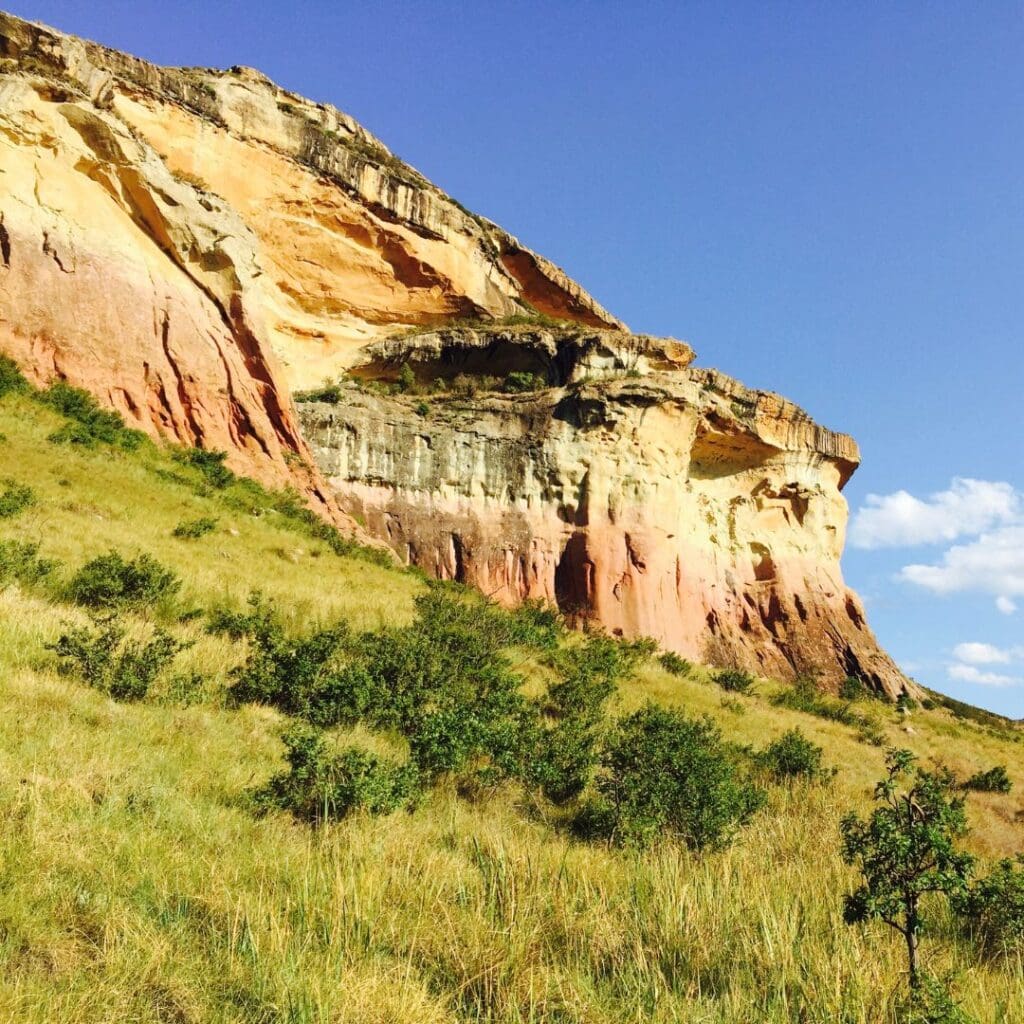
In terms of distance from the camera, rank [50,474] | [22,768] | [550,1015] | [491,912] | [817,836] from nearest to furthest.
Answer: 1. [550,1015]
2. [491,912]
3. [22,768]
4. [817,836]
5. [50,474]

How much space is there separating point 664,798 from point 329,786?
3.20 meters

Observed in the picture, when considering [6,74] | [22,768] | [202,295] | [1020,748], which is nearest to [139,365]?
[202,295]

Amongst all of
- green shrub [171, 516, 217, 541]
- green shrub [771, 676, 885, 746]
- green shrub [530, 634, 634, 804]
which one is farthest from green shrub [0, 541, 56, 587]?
green shrub [771, 676, 885, 746]

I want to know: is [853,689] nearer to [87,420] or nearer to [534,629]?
[534,629]

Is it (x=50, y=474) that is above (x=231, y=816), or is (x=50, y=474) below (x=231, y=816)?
above

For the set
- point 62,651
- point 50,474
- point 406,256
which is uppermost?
point 406,256

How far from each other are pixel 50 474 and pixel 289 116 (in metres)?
26.1

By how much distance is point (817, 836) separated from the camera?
20.1ft

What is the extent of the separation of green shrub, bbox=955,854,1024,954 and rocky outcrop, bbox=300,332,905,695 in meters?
25.1

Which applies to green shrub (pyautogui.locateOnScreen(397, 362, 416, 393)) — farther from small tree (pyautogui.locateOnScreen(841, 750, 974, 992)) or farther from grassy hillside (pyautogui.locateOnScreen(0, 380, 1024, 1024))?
small tree (pyautogui.locateOnScreen(841, 750, 974, 992))

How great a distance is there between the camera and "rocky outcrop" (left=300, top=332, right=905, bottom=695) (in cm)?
2959

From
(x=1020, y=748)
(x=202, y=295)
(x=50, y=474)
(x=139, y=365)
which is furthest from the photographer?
(x=1020, y=748)

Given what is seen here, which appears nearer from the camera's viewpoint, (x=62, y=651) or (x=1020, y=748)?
(x=62, y=651)

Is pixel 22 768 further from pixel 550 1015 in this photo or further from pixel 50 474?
pixel 50 474
